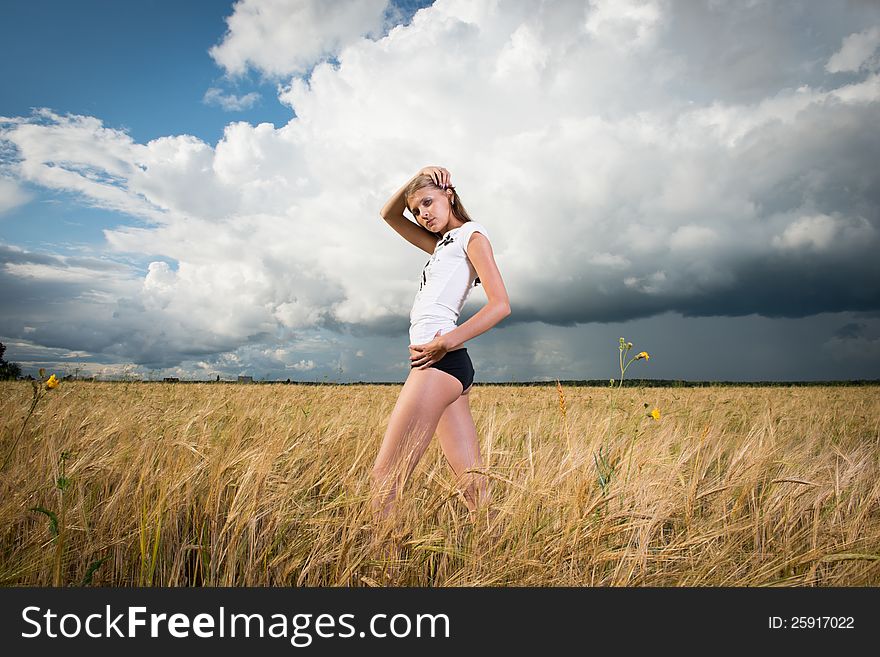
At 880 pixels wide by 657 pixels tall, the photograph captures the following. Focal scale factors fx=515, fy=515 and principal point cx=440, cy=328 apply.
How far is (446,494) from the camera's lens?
6.61ft

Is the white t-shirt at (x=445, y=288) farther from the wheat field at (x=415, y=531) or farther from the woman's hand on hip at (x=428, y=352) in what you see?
the wheat field at (x=415, y=531)

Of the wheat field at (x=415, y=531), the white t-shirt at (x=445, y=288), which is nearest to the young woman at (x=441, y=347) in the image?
the white t-shirt at (x=445, y=288)

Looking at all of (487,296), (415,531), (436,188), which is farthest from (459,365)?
(436,188)

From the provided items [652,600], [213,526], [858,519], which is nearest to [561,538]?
[652,600]

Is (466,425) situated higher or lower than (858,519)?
higher

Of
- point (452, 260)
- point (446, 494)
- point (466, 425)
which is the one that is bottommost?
point (446, 494)

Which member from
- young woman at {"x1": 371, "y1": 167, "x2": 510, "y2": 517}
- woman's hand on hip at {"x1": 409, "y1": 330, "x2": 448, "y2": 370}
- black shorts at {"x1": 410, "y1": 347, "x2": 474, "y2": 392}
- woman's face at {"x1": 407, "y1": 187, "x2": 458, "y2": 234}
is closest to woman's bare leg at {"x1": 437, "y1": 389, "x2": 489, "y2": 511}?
young woman at {"x1": 371, "y1": 167, "x2": 510, "y2": 517}

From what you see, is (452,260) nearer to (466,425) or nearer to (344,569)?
(466,425)

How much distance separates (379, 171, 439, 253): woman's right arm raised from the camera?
2592 millimetres

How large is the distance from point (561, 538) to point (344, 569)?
78cm

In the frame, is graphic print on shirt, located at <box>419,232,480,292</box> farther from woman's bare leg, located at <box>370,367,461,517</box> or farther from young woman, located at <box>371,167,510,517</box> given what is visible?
woman's bare leg, located at <box>370,367,461,517</box>

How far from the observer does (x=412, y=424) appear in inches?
81.0

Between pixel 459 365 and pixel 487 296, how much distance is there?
31 cm

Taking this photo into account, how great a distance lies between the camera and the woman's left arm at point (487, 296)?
2000 mm
